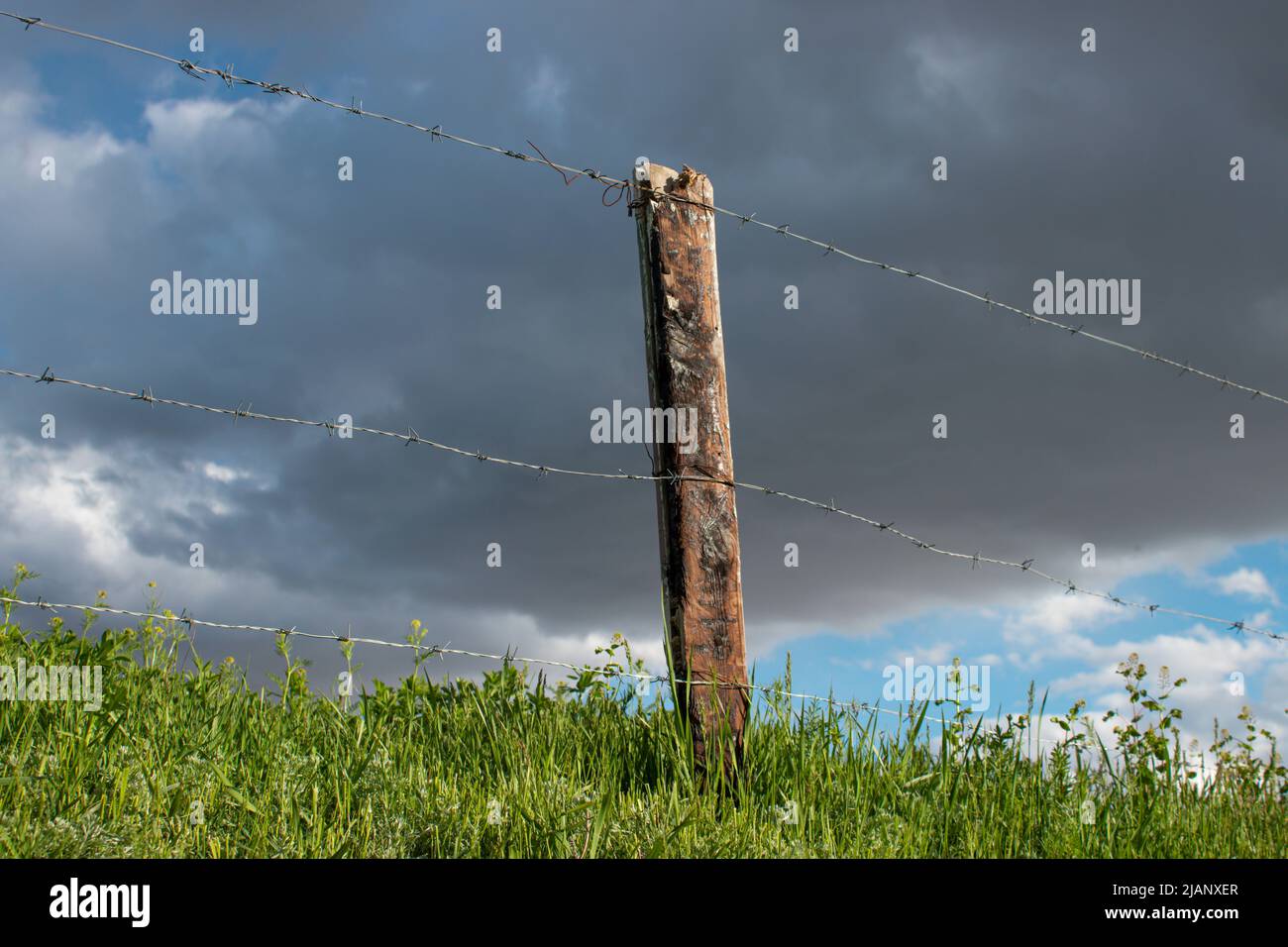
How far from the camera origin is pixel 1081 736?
6.05 meters

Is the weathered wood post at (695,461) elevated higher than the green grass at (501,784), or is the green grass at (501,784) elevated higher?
the weathered wood post at (695,461)

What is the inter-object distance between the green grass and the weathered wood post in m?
0.19

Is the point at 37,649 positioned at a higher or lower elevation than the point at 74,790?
higher

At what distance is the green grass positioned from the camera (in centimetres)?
382

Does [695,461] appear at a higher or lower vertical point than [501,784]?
higher

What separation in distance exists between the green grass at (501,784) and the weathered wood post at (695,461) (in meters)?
0.19

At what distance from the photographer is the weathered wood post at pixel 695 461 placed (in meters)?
4.88

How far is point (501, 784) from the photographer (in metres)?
4.21

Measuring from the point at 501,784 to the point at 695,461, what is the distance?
5.64 ft
